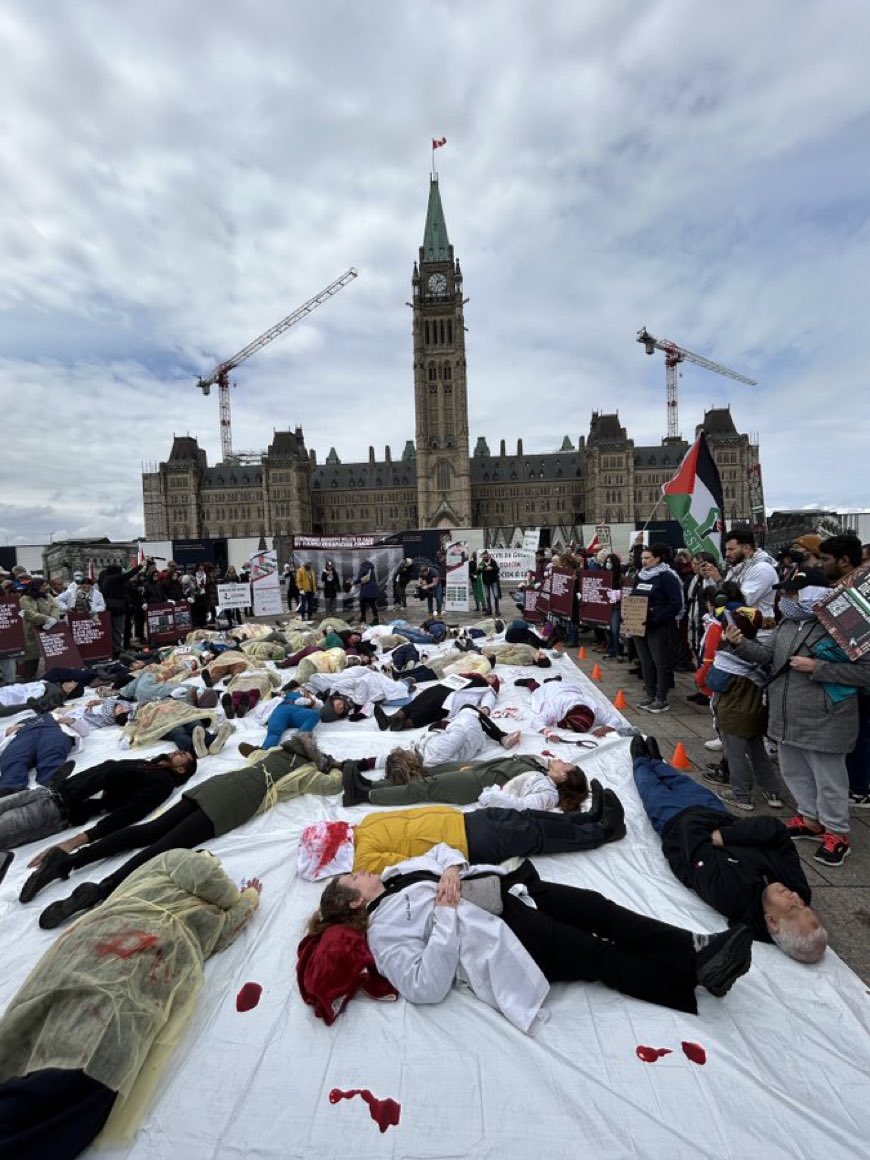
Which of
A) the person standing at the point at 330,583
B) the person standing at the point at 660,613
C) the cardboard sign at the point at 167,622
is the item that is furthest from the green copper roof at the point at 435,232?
the person standing at the point at 660,613

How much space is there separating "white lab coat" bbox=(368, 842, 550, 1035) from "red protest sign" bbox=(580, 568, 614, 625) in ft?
28.9

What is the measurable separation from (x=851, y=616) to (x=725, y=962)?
7.92 feet

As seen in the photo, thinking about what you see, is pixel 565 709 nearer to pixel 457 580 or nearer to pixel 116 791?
pixel 116 791

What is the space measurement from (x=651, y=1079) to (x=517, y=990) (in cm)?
64

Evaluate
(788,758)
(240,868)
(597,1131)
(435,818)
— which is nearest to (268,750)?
(240,868)

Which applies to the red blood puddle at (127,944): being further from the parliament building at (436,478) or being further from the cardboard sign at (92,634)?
the parliament building at (436,478)

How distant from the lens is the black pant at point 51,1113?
1815mm

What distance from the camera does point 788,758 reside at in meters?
4.12

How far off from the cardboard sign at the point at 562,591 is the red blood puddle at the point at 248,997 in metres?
9.98

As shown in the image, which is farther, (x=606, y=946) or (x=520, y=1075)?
(x=606, y=946)

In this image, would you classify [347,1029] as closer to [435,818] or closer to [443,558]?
[435,818]

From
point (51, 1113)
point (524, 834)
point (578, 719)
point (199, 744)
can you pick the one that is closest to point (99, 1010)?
point (51, 1113)

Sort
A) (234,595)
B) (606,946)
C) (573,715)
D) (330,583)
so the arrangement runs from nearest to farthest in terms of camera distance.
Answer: (606,946), (573,715), (234,595), (330,583)

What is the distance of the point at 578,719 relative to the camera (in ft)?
19.8
